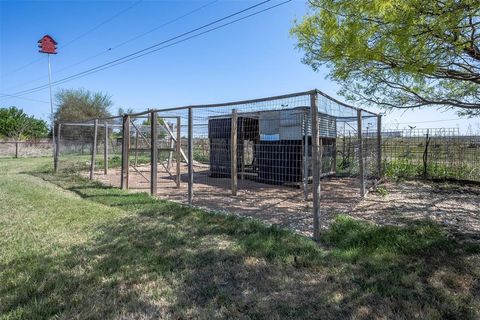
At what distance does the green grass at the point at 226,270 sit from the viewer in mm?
2371

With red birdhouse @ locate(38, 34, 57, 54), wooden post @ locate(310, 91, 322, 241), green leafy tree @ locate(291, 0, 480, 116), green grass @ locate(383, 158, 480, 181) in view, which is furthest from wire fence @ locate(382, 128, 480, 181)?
red birdhouse @ locate(38, 34, 57, 54)

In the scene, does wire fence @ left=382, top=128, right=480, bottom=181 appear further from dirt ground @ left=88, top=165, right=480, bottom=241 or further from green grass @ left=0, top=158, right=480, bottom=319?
green grass @ left=0, top=158, right=480, bottom=319

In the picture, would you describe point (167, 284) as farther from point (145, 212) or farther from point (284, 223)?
point (145, 212)

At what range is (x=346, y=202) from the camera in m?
6.10

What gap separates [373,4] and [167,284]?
3607 millimetres

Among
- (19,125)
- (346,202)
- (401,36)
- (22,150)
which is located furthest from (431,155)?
(19,125)

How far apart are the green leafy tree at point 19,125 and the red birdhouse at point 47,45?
71.6 feet

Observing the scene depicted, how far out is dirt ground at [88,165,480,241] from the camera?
4.79 metres

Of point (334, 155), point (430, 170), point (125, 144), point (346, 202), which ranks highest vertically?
point (125, 144)

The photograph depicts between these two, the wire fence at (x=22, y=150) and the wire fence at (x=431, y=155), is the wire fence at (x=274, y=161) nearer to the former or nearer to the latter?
the wire fence at (x=431, y=155)

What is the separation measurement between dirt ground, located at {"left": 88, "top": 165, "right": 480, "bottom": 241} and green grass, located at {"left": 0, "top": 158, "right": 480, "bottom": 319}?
1.70ft

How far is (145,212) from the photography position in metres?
5.25

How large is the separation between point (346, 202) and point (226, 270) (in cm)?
379

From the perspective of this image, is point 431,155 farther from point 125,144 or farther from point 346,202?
point 125,144
